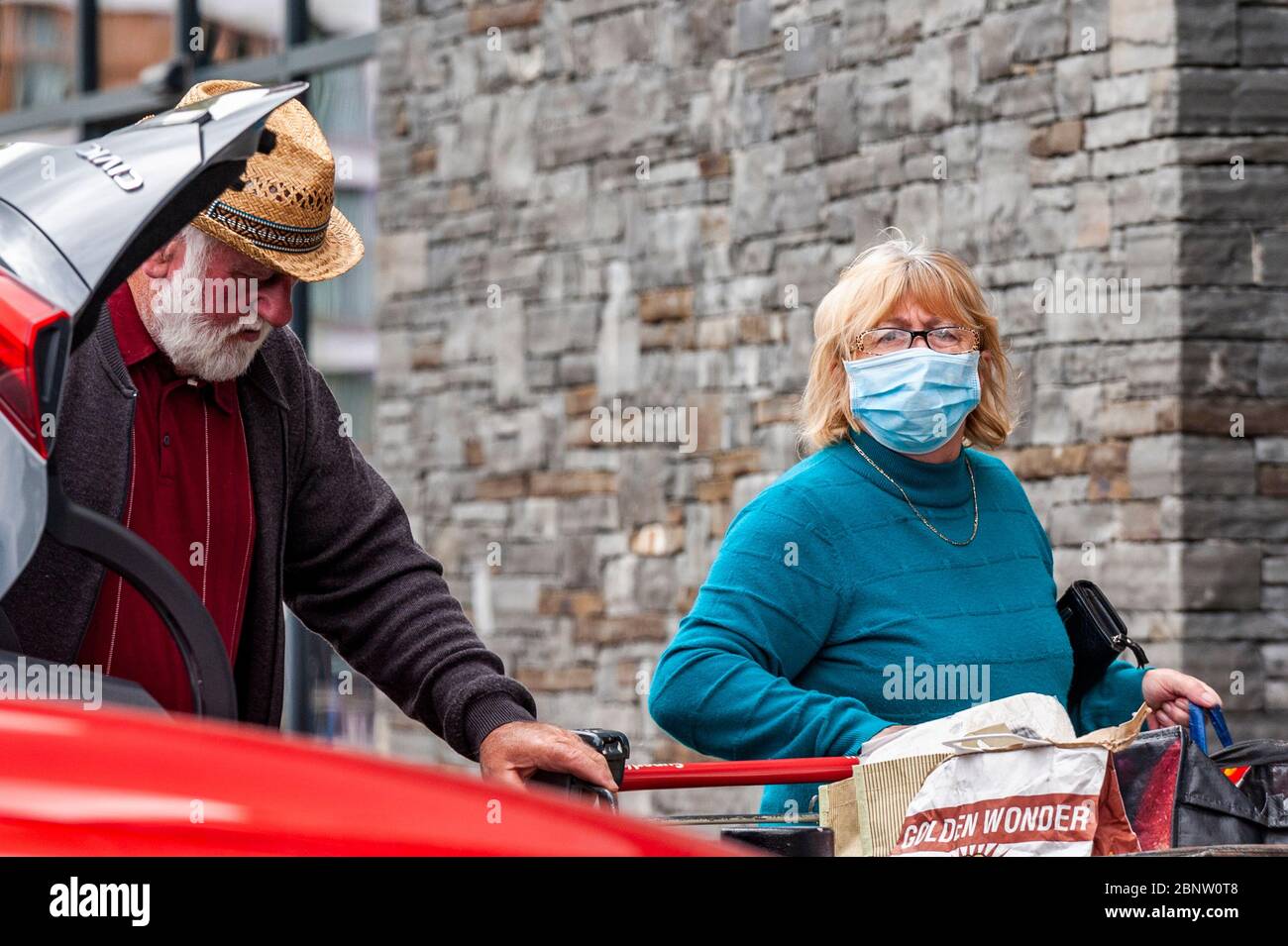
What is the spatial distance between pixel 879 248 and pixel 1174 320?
2.70 metres

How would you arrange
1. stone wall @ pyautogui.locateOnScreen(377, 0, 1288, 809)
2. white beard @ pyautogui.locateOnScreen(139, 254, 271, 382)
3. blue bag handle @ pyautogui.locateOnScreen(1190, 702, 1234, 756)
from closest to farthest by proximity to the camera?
1. white beard @ pyautogui.locateOnScreen(139, 254, 271, 382)
2. blue bag handle @ pyautogui.locateOnScreen(1190, 702, 1234, 756)
3. stone wall @ pyautogui.locateOnScreen(377, 0, 1288, 809)

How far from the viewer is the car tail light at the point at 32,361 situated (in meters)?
1.78

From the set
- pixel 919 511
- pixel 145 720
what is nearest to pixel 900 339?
pixel 919 511

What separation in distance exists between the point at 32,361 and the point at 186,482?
94 cm

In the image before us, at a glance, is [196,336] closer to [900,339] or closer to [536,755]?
[536,755]

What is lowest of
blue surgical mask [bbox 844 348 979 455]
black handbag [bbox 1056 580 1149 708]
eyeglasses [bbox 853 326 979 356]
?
black handbag [bbox 1056 580 1149 708]

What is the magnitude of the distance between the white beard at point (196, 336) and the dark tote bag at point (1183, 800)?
51.6 inches

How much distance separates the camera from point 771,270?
286 inches

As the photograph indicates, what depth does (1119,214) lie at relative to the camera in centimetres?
598

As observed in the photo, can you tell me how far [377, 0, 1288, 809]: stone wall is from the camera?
5832mm

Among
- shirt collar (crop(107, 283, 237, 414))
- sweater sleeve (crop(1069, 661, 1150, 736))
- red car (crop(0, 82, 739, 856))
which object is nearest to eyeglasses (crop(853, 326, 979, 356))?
sweater sleeve (crop(1069, 661, 1150, 736))

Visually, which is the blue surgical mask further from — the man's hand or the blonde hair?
the man's hand

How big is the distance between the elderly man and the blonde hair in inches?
30.5
